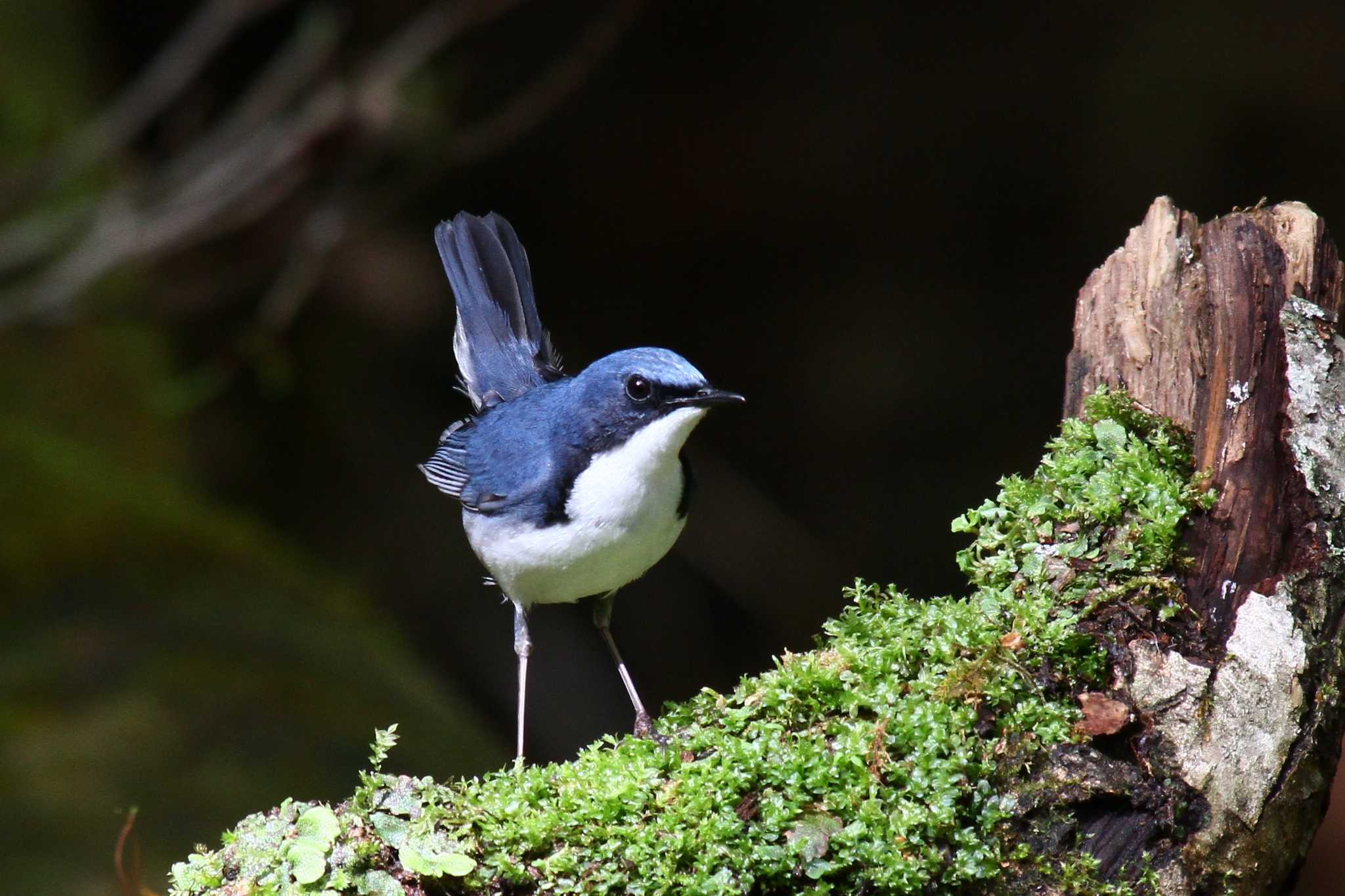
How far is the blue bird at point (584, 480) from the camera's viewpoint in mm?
3596

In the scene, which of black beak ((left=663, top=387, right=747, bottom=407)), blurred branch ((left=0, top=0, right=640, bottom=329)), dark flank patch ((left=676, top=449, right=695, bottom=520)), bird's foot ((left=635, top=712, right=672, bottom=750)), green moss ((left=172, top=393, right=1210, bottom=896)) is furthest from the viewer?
blurred branch ((left=0, top=0, right=640, bottom=329))

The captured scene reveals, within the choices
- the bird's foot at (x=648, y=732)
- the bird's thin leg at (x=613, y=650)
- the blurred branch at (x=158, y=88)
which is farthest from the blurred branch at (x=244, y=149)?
the bird's foot at (x=648, y=732)

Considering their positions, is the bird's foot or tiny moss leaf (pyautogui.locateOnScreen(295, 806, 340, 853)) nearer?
tiny moss leaf (pyautogui.locateOnScreen(295, 806, 340, 853))

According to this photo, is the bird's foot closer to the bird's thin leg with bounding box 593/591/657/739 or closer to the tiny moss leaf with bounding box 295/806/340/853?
the bird's thin leg with bounding box 593/591/657/739

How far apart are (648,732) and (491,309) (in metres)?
2.22

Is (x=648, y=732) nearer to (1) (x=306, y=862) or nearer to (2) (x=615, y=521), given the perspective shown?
(2) (x=615, y=521)

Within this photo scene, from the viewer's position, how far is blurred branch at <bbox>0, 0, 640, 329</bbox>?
5586 mm

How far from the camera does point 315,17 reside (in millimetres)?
6855

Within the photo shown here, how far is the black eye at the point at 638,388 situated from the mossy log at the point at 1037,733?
0.94 meters

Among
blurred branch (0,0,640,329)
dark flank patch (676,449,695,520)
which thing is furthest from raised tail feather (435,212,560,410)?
dark flank patch (676,449,695,520)

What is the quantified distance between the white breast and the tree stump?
1.12m

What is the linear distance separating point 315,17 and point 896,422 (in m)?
3.92

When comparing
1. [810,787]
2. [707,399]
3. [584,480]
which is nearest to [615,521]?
[584,480]

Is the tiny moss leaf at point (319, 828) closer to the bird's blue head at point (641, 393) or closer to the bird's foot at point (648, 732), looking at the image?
the bird's foot at point (648, 732)
